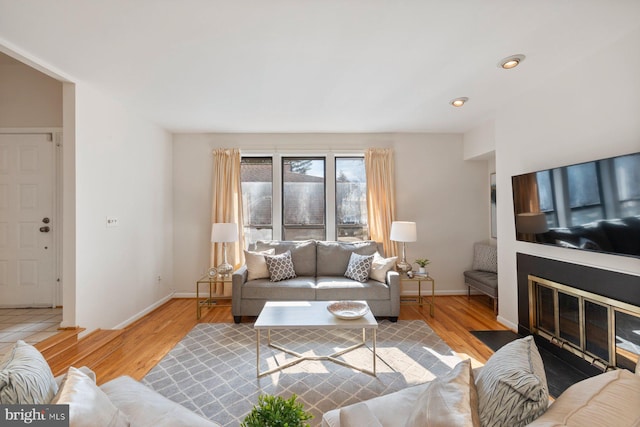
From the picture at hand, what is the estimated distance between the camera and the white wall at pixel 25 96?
3104 mm

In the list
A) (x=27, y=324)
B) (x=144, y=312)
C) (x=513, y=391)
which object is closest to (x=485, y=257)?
(x=513, y=391)

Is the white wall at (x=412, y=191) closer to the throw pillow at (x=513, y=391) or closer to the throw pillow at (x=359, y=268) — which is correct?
the throw pillow at (x=359, y=268)

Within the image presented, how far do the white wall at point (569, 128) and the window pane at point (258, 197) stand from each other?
329cm

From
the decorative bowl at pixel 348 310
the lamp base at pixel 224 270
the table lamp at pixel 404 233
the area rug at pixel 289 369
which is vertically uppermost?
the table lamp at pixel 404 233

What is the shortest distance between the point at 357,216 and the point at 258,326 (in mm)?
2731

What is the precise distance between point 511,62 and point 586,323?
7.55ft

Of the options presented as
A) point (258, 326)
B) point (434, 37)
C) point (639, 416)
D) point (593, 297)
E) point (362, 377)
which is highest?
point (434, 37)

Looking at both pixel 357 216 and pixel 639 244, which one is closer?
pixel 639 244

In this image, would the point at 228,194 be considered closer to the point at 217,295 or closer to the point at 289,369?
the point at 217,295

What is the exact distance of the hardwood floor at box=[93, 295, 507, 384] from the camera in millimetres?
2502

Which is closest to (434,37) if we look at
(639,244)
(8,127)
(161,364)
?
(639,244)

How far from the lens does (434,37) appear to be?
2035 millimetres

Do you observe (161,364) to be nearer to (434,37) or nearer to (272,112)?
(272,112)

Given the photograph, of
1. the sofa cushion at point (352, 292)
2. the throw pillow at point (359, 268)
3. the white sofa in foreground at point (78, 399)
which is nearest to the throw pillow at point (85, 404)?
the white sofa in foreground at point (78, 399)
